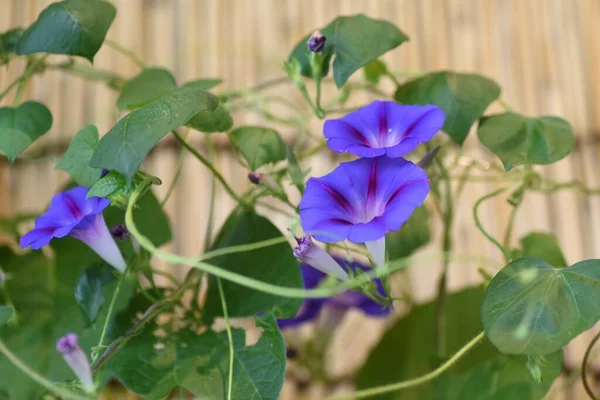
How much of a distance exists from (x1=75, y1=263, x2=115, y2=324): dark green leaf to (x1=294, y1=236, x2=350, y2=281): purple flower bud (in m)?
0.14

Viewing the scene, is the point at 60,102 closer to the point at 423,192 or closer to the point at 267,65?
the point at 267,65

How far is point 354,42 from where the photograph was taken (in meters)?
0.49

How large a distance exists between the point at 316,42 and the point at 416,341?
322 millimetres

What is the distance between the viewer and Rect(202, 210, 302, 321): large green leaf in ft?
1.67

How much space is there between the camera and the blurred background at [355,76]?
88 centimetres

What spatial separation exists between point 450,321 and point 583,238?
0.29m

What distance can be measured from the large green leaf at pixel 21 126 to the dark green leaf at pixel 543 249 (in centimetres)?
38

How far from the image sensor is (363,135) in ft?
1.48

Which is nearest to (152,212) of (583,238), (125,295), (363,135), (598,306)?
(125,295)

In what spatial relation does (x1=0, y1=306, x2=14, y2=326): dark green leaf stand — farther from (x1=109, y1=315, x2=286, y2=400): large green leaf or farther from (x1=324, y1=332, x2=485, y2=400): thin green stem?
(x1=324, y1=332, x2=485, y2=400): thin green stem

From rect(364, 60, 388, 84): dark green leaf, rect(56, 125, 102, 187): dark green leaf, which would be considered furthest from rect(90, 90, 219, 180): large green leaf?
rect(364, 60, 388, 84): dark green leaf

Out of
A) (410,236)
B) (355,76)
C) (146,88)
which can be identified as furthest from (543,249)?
(355,76)

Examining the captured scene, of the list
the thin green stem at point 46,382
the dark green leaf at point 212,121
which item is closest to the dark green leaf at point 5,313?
the thin green stem at point 46,382

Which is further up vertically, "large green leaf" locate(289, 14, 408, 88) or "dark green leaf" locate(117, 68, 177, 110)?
"large green leaf" locate(289, 14, 408, 88)
